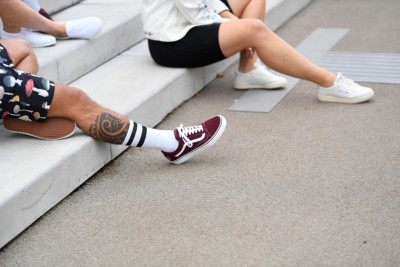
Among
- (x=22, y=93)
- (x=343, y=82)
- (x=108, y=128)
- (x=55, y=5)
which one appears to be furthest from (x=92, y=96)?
(x=343, y=82)

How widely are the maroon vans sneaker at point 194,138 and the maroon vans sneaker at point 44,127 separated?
45 centimetres

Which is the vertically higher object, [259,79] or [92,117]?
[92,117]

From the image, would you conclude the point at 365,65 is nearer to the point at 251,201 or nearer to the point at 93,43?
the point at 93,43

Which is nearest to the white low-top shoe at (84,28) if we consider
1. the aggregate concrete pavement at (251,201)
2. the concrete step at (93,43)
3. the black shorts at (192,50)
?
the concrete step at (93,43)

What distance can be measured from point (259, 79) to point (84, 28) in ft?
3.32

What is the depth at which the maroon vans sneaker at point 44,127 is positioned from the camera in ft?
11.2

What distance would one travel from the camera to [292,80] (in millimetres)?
4805

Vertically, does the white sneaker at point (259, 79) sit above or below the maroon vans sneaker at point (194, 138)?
below

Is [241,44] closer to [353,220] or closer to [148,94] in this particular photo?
[148,94]

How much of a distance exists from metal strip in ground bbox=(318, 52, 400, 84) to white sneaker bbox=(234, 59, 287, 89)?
48cm

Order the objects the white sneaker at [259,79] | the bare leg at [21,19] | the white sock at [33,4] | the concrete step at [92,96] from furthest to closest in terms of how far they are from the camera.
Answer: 1. the white sneaker at [259,79]
2. the white sock at [33,4]
3. the bare leg at [21,19]
4. the concrete step at [92,96]

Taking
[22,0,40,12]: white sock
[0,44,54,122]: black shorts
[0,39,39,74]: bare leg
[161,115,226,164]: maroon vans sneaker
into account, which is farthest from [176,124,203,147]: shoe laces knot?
[22,0,40,12]: white sock

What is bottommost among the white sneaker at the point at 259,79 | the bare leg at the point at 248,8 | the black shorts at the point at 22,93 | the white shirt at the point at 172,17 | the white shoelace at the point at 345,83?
the white sneaker at the point at 259,79

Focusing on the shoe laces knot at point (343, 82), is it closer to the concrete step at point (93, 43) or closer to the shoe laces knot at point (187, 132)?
the shoe laces knot at point (187, 132)
